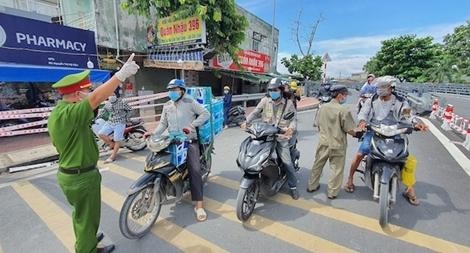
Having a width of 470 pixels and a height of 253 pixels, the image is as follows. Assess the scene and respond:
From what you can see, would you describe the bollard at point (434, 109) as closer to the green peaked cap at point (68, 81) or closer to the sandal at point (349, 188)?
the sandal at point (349, 188)

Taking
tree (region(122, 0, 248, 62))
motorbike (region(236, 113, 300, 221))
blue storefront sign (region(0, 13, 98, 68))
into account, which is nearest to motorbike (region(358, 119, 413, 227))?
motorbike (region(236, 113, 300, 221))

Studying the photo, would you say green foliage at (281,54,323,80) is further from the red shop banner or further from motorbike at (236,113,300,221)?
motorbike at (236,113,300,221)

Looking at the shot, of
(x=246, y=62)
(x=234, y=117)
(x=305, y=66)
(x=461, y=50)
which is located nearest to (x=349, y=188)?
(x=234, y=117)

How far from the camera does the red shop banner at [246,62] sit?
494 inches

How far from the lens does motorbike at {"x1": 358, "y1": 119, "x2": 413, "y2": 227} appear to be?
3.07 m

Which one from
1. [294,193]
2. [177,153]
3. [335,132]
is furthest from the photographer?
[294,193]

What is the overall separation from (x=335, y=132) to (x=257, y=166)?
124 centimetres

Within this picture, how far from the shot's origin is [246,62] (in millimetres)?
15109

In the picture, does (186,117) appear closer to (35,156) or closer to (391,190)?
(391,190)

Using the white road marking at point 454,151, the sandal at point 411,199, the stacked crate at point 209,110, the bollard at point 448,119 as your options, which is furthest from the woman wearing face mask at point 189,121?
the bollard at point 448,119

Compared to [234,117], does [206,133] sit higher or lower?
higher

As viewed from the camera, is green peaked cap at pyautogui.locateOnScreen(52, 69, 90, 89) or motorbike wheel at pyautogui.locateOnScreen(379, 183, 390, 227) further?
motorbike wheel at pyautogui.locateOnScreen(379, 183, 390, 227)

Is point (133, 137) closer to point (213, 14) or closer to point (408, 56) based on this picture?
point (213, 14)

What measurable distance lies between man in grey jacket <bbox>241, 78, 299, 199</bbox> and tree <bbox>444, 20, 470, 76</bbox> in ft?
148
